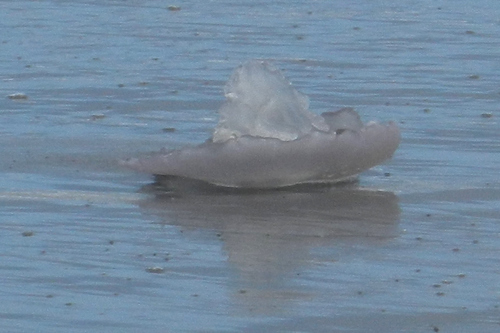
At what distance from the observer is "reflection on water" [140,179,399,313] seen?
6.03 meters

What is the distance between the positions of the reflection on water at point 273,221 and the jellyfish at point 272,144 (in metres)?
0.09

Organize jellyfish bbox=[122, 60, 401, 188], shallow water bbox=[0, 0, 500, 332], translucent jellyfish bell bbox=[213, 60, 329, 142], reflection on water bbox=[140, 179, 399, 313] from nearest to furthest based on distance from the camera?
1. shallow water bbox=[0, 0, 500, 332]
2. reflection on water bbox=[140, 179, 399, 313]
3. jellyfish bbox=[122, 60, 401, 188]
4. translucent jellyfish bell bbox=[213, 60, 329, 142]

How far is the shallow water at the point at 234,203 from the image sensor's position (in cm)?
560

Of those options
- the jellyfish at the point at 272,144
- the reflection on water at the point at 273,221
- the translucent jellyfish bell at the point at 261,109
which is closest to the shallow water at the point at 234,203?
the reflection on water at the point at 273,221

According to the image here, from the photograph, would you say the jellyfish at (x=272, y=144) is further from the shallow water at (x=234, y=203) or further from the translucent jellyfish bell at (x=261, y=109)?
the shallow water at (x=234, y=203)

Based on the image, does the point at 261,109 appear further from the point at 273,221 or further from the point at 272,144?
the point at 273,221

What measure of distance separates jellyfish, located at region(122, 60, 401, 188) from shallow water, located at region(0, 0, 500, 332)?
0.12m

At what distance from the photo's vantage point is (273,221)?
7051mm

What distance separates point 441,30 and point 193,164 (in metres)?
6.66

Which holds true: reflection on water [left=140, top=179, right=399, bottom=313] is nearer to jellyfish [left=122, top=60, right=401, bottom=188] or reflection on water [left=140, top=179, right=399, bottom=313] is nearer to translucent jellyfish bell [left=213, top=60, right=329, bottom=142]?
jellyfish [left=122, top=60, right=401, bottom=188]

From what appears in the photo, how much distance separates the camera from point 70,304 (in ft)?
18.4

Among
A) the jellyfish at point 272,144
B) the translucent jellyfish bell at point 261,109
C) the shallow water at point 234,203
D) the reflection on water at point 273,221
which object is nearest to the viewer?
the shallow water at point 234,203

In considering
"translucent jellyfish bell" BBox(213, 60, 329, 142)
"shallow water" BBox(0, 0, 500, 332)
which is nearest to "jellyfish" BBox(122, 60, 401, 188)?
"translucent jellyfish bell" BBox(213, 60, 329, 142)

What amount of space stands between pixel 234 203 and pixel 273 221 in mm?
428
